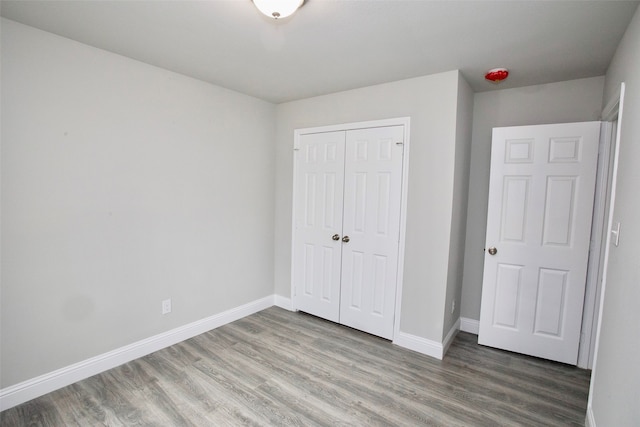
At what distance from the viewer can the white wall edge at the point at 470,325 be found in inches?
125

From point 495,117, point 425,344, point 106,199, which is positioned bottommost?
point 425,344

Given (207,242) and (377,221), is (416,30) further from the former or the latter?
(207,242)

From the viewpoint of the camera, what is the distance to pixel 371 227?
3.04 metres

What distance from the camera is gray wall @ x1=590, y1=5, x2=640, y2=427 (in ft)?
4.27

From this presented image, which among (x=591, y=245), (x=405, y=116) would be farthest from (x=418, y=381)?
(x=405, y=116)

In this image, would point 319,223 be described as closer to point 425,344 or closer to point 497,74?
point 425,344

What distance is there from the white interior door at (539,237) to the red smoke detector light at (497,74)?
45 centimetres

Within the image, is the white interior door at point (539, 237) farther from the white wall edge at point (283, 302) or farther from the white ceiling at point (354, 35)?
the white wall edge at point (283, 302)

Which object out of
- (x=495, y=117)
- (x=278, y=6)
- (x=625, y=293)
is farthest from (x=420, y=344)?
(x=278, y=6)

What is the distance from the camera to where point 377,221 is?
300 centimetres

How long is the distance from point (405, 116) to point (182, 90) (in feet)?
→ 6.66

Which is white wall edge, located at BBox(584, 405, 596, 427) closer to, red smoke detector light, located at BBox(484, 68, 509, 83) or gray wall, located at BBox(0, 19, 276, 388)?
red smoke detector light, located at BBox(484, 68, 509, 83)

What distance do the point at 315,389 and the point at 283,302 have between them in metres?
1.61

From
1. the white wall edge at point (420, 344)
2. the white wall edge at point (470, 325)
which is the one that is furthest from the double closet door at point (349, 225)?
the white wall edge at point (470, 325)
